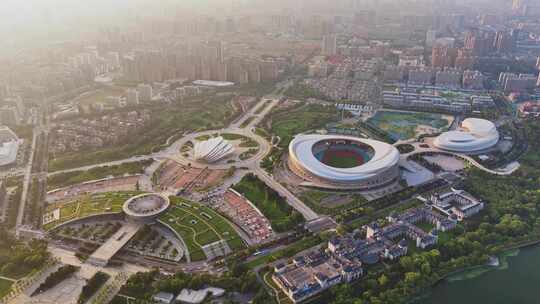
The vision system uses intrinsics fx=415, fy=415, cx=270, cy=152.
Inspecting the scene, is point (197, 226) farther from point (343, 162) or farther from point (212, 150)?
point (343, 162)

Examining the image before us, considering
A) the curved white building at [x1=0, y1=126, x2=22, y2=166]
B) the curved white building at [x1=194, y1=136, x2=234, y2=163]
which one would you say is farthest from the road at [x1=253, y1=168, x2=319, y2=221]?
the curved white building at [x1=0, y1=126, x2=22, y2=166]

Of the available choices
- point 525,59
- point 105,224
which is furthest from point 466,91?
point 105,224

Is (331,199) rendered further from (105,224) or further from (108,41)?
(108,41)

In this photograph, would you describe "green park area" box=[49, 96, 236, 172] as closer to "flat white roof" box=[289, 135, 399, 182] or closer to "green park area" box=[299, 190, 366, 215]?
"flat white roof" box=[289, 135, 399, 182]

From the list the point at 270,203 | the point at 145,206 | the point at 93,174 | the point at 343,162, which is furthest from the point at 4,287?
the point at 343,162

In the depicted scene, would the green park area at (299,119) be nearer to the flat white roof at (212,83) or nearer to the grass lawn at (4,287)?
the flat white roof at (212,83)
